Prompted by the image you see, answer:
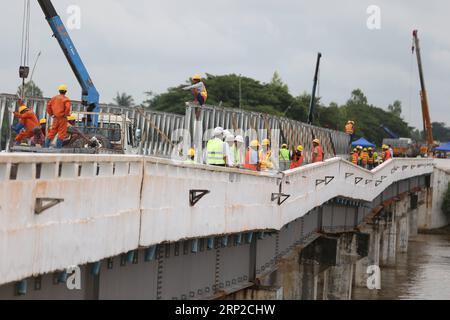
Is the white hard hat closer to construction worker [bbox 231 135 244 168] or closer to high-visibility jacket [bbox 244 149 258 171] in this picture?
construction worker [bbox 231 135 244 168]

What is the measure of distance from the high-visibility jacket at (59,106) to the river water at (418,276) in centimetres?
3717

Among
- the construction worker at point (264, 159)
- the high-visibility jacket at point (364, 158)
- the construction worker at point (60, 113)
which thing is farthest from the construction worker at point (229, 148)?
the high-visibility jacket at point (364, 158)

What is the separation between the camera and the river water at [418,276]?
59219 millimetres

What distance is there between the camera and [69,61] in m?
35.7

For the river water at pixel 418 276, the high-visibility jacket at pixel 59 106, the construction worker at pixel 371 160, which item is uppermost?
the high-visibility jacket at pixel 59 106

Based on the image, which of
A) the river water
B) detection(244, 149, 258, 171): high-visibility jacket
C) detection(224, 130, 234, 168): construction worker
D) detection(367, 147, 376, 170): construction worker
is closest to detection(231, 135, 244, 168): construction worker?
detection(244, 149, 258, 171): high-visibility jacket

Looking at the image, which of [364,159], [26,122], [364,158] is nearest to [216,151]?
[26,122]

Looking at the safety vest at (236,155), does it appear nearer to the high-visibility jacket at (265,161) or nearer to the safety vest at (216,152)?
the high-visibility jacket at (265,161)

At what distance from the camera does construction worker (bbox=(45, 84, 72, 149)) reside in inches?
914

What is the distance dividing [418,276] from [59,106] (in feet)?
166

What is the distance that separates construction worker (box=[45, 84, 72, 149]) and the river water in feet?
121

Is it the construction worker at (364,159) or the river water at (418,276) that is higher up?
the construction worker at (364,159)

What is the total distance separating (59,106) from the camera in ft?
76.2

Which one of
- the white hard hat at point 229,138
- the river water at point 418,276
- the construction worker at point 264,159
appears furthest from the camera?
the river water at point 418,276
